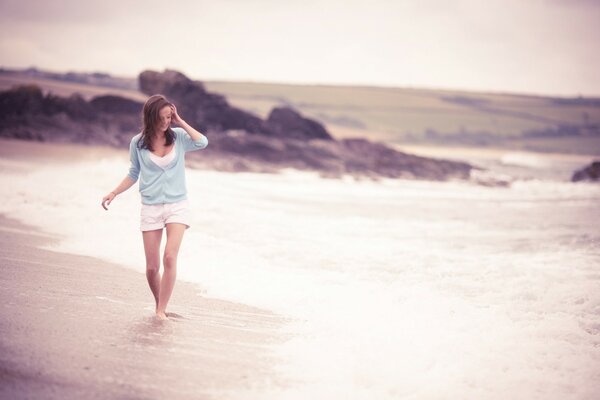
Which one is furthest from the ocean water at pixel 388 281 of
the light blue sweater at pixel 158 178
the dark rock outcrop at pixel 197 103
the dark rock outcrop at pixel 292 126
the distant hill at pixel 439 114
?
the distant hill at pixel 439 114

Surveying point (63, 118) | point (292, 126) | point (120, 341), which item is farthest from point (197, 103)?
point (120, 341)

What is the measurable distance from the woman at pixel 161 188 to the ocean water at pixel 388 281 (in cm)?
113

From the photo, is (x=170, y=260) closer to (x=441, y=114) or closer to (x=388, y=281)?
(x=388, y=281)

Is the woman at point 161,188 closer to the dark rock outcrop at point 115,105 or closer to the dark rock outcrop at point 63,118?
the dark rock outcrop at point 63,118

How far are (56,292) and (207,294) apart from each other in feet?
4.88

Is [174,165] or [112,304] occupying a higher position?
[174,165]

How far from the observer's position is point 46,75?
188 feet

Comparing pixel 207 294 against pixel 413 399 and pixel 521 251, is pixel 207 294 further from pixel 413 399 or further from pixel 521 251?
pixel 521 251

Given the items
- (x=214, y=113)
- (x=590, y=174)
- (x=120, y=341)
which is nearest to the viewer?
(x=120, y=341)

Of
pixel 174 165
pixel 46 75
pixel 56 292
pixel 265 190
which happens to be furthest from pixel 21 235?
pixel 46 75

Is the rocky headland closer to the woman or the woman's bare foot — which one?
the woman

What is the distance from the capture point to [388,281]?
796 centimetres

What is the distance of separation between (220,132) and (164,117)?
36801mm

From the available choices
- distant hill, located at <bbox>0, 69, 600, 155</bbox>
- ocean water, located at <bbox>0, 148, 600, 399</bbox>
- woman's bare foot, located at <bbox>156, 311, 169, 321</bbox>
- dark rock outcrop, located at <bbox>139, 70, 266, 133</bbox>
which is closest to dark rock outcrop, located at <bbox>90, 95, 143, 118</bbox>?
dark rock outcrop, located at <bbox>139, 70, 266, 133</bbox>
